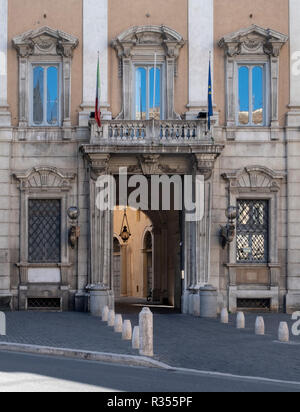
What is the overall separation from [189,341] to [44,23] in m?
14.0

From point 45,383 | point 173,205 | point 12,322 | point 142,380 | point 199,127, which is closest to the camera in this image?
point 45,383

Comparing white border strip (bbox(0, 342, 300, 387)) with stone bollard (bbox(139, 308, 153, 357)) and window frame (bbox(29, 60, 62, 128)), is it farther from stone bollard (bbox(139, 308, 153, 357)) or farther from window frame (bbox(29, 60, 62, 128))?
window frame (bbox(29, 60, 62, 128))

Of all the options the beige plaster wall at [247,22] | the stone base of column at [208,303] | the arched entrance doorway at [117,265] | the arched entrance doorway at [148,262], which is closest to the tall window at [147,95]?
the beige plaster wall at [247,22]

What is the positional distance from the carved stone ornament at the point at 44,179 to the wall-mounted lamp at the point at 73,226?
3.19 ft

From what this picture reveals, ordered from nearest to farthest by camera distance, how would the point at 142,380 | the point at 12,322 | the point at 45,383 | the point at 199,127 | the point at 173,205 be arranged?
the point at 45,383 → the point at 142,380 → the point at 12,322 → the point at 199,127 → the point at 173,205

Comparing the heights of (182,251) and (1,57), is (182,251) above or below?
below

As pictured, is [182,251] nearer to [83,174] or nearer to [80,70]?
[83,174]

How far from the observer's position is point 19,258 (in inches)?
1172

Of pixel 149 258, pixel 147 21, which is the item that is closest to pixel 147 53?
pixel 147 21

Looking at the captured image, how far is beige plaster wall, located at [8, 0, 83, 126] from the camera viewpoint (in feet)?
98.8

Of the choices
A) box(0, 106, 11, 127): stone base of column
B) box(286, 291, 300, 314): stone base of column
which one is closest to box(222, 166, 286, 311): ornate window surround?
box(286, 291, 300, 314): stone base of column

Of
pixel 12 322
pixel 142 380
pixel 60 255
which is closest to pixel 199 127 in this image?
pixel 60 255

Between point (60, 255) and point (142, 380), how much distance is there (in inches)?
634

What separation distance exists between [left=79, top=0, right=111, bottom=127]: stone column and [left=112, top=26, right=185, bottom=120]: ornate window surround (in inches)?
19.3
